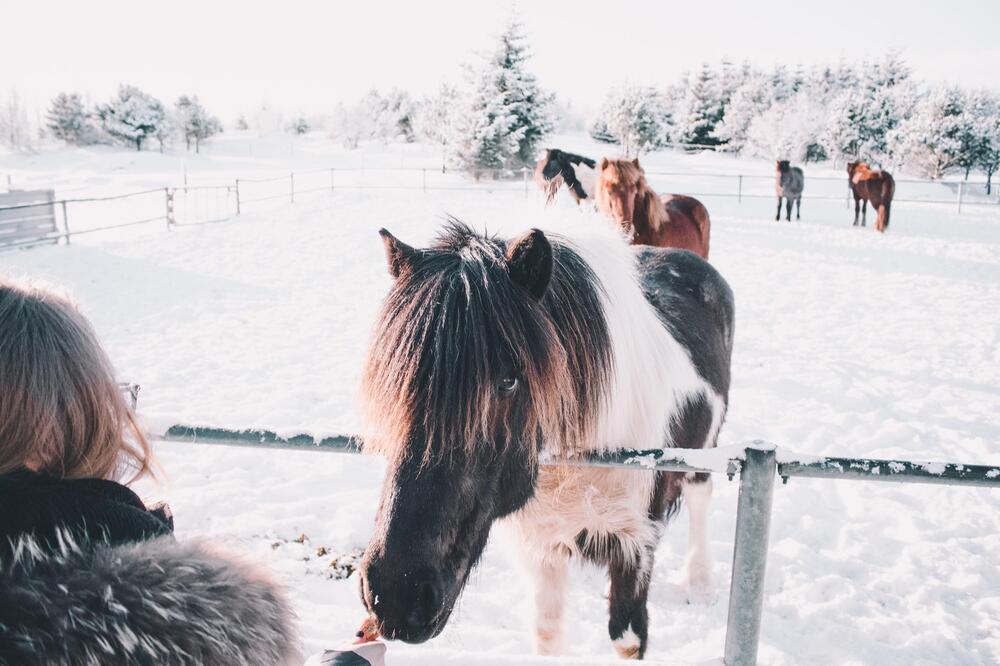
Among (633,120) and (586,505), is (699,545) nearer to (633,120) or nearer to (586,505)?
(586,505)

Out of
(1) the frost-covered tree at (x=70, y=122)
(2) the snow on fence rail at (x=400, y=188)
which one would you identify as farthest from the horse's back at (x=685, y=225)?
(1) the frost-covered tree at (x=70, y=122)

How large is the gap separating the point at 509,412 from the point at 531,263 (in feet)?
1.23

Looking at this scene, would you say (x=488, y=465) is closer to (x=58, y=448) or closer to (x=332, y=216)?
(x=58, y=448)

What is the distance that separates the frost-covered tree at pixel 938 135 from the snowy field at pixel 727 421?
19.2 metres

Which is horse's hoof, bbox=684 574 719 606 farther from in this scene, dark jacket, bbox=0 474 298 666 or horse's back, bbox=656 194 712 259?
horse's back, bbox=656 194 712 259

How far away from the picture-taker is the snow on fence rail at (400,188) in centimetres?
1964

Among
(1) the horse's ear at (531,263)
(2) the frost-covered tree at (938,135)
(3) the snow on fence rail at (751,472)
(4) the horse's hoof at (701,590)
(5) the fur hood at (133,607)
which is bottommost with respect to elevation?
(4) the horse's hoof at (701,590)

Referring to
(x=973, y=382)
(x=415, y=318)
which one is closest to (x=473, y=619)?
(x=415, y=318)

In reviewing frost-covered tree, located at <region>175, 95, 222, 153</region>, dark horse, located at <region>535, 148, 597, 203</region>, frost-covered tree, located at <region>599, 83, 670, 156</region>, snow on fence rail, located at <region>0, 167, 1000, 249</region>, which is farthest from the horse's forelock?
frost-covered tree, located at <region>175, 95, 222, 153</region>

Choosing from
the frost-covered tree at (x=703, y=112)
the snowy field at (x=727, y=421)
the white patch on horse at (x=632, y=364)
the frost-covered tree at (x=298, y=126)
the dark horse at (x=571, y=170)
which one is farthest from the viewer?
the frost-covered tree at (x=298, y=126)

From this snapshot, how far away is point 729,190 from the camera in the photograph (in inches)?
1035

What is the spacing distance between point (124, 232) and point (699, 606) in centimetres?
1614

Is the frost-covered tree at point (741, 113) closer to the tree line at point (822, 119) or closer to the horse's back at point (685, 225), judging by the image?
the tree line at point (822, 119)

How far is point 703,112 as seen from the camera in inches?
1880
